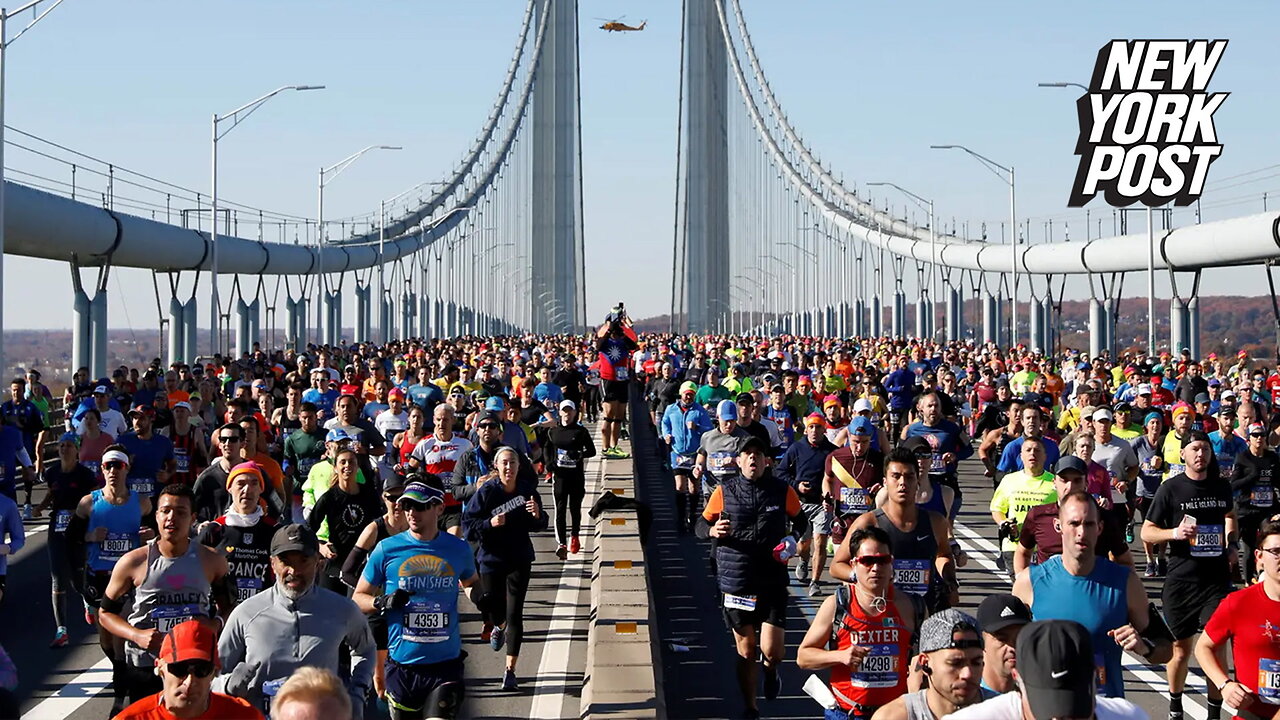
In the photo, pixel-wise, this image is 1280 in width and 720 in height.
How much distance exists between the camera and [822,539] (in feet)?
44.8

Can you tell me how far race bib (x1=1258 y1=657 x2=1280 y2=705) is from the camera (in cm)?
697

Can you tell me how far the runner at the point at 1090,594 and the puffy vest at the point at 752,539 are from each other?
2.72 metres

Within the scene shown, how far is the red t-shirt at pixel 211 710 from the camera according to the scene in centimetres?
524

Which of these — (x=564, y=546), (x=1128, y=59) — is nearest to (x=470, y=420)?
(x=564, y=546)

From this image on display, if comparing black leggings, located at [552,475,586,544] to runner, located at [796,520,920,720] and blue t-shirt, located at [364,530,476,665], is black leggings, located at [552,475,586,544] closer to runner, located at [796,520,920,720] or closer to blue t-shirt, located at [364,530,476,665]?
blue t-shirt, located at [364,530,476,665]

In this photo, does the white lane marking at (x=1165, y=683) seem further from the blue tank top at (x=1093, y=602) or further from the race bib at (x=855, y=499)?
the race bib at (x=855, y=499)

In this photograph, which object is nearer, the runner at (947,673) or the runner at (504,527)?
the runner at (947,673)

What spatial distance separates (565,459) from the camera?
51.5 feet

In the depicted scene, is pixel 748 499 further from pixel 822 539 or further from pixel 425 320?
pixel 425 320

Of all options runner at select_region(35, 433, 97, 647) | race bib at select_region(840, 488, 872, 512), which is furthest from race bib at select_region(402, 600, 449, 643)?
race bib at select_region(840, 488, 872, 512)

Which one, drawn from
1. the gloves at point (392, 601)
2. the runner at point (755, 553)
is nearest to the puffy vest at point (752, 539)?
the runner at point (755, 553)

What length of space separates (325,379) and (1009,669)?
43.7 feet

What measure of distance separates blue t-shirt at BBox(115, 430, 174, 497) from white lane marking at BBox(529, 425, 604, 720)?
9.64ft

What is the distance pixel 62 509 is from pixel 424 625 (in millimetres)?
5198
